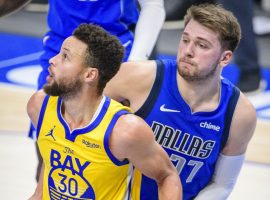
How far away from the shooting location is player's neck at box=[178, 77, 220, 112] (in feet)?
9.67

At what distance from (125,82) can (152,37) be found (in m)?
0.32

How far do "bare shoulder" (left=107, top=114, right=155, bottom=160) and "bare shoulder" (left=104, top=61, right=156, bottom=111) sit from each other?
28cm

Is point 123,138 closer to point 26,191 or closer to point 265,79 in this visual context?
point 26,191

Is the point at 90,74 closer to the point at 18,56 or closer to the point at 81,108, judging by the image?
the point at 81,108

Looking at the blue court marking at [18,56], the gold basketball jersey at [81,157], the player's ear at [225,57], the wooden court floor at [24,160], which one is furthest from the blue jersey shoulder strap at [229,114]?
the blue court marking at [18,56]

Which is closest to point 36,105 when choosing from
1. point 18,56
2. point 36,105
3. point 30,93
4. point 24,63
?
point 36,105

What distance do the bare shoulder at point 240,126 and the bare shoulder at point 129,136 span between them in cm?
49

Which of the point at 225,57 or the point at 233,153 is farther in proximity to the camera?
the point at 233,153

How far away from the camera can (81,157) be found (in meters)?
2.73

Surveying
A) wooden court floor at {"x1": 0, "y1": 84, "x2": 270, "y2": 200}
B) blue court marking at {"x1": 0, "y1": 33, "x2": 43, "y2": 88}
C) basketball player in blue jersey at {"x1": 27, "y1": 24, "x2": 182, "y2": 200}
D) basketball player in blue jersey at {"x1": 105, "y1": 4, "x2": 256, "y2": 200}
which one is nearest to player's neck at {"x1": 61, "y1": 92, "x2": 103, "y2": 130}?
basketball player in blue jersey at {"x1": 27, "y1": 24, "x2": 182, "y2": 200}

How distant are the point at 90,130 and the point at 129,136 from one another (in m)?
0.17

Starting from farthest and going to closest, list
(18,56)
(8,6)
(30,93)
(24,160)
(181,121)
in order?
(18,56)
(30,93)
(24,160)
(181,121)
(8,6)

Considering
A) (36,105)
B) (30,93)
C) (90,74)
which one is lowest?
(30,93)

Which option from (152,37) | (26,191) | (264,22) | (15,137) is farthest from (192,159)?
(264,22)
